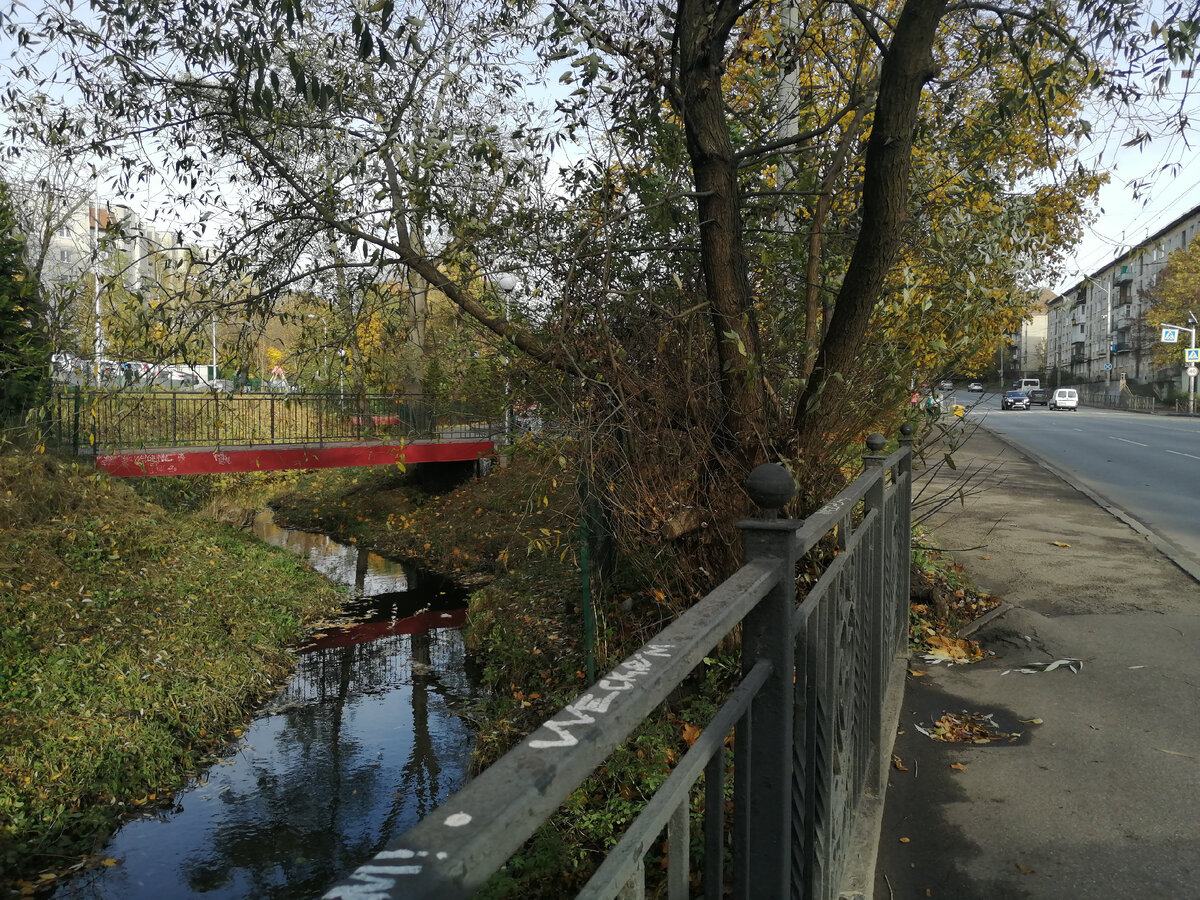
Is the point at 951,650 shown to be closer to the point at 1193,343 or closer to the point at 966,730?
the point at 966,730

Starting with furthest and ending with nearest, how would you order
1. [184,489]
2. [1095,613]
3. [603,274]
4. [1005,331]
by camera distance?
[184,489] < [1005,331] < [1095,613] < [603,274]

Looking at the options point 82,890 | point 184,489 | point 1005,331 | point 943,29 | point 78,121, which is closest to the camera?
point 82,890

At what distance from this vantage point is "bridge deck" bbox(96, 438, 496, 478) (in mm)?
15172

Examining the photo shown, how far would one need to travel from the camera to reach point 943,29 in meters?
8.48

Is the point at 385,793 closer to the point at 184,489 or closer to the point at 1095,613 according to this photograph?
the point at 1095,613

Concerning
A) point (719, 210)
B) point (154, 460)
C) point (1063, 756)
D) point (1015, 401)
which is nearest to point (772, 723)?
point (1063, 756)

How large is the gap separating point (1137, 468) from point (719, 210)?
16026 millimetres

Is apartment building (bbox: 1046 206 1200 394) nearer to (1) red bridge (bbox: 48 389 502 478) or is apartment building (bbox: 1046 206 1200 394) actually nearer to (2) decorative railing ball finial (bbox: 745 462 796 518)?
(1) red bridge (bbox: 48 389 502 478)

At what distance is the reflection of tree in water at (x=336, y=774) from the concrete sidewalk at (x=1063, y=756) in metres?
3.74

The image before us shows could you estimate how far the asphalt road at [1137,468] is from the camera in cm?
1047

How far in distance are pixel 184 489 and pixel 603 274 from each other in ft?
57.2

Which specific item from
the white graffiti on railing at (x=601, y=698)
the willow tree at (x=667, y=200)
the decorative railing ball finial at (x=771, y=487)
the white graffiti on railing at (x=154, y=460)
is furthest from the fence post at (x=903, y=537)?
the white graffiti on railing at (x=154, y=460)

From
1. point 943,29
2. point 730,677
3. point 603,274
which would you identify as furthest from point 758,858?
point 943,29

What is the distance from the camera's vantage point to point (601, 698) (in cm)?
110
